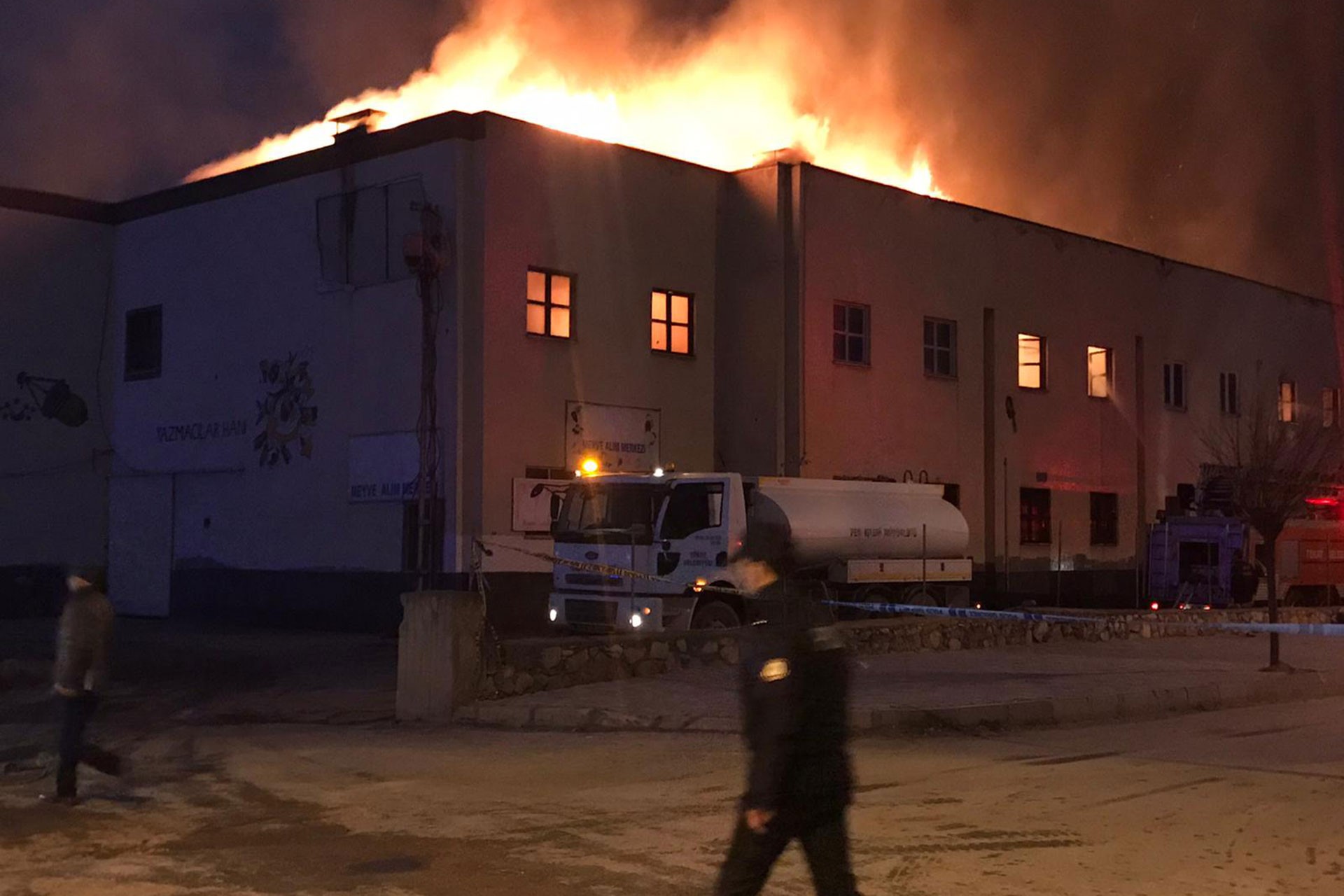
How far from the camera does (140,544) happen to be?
29.5 metres

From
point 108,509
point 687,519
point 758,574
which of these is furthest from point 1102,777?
point 108,509

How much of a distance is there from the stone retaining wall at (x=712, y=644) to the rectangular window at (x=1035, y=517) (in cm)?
741

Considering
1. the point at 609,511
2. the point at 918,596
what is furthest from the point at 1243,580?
the point at 609,511

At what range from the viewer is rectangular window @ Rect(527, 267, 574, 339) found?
2492cm

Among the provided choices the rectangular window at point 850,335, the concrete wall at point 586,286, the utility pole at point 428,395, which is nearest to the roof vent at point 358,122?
the utility pole at point 428,395

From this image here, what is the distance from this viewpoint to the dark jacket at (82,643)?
33.0ft

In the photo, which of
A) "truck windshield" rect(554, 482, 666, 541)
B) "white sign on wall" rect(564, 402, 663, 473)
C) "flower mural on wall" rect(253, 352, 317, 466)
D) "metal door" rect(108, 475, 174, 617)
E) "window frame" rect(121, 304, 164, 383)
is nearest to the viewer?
"truck windshield" rect(554, 482, 666, 541)

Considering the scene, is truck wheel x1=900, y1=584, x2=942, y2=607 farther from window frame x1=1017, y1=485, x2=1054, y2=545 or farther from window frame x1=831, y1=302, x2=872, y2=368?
window frame x1=1017, y1=485, x2=1054, y2=545

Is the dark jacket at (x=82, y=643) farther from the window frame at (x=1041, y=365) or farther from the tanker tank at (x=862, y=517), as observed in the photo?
the window frame at (x=1041, y=365)

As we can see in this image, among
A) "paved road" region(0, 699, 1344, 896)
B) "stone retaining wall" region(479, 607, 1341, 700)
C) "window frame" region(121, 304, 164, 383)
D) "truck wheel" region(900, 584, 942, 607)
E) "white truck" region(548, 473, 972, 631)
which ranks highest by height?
"window frame" region(121, 304, 164, 383)

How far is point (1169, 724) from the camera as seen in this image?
1442 cm

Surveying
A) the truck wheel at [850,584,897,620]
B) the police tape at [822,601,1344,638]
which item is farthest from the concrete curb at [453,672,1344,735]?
the truck wheel at [850,584,897,620]

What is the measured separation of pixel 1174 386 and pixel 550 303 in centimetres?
1739

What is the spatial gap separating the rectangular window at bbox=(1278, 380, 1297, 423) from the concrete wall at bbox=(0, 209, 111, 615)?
91.9 ft
